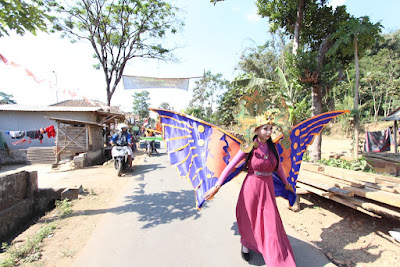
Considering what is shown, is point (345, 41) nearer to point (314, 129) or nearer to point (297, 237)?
point (314, 129)

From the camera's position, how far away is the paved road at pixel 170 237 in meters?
2.46

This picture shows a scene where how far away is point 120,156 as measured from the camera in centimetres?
702

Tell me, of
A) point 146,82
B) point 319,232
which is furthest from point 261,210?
point 146,82

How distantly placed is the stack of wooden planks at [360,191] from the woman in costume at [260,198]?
167cm

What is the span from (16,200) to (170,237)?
3608mm

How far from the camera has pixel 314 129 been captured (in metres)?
3.00

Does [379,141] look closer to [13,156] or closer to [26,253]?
[26,253]

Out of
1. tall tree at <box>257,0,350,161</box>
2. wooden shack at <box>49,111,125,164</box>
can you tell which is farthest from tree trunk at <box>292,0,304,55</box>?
wooden shack at <box>49,111,125,164</box>

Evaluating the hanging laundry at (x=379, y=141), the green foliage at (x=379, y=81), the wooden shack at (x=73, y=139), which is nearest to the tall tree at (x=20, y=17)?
the wooden shack at (x=73, y=139)

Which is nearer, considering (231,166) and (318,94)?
(231,166)

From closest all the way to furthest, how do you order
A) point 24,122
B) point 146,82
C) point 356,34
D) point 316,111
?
point 356,34, point 316,111, point 146,82, point 24,122

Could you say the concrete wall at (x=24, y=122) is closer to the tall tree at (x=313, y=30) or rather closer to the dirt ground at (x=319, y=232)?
the dirt ground at (x=319, y=232)

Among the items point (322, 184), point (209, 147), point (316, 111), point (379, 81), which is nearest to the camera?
point (209, 147)

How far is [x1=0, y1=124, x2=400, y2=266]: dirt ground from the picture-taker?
2.54m
